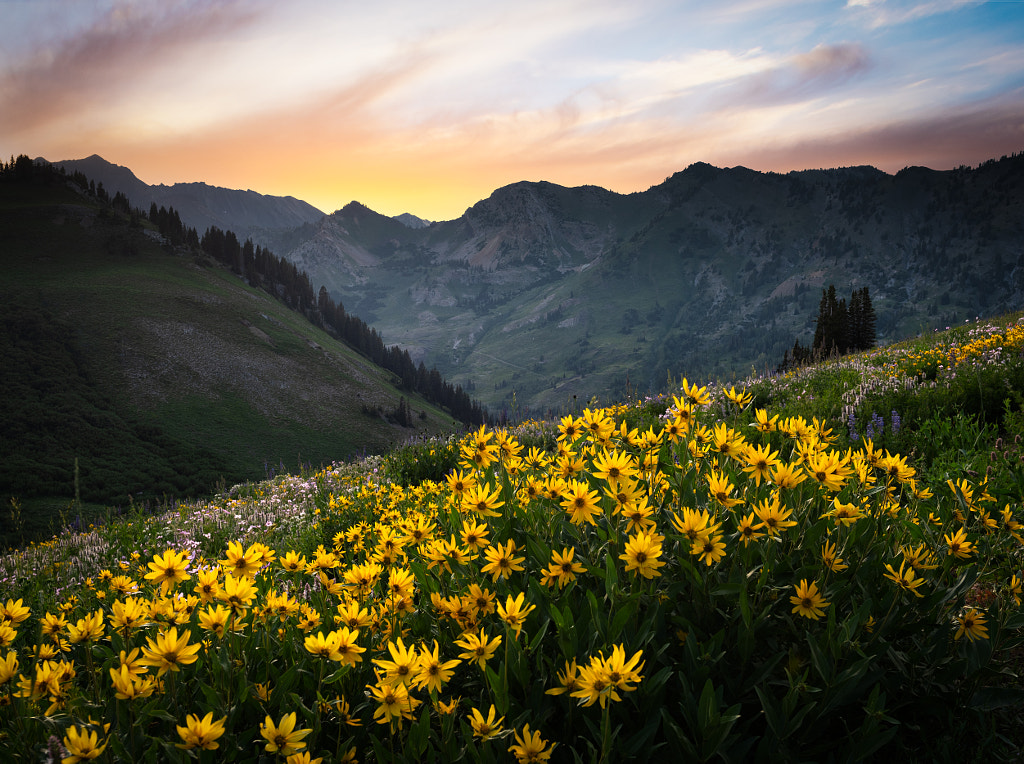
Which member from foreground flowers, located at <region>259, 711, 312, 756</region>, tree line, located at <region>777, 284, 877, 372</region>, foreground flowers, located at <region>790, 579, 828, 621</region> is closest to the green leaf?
foreground flowers, located at <region>790, 579, 828, 621</region>

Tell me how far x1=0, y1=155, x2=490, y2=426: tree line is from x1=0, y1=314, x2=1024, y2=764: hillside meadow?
159 m

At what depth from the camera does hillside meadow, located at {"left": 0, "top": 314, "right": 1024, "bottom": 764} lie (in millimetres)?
2289

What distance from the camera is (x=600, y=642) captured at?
2.59m

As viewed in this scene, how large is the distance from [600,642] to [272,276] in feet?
647

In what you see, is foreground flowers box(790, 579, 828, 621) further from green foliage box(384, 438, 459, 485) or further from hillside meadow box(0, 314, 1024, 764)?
green foliage box(384, 438, 459, 485)

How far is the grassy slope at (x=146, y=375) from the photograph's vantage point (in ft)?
279

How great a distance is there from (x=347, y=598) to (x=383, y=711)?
3.64 feet

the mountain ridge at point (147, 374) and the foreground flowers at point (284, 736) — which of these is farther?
the mountain ridge at point (147, 374)

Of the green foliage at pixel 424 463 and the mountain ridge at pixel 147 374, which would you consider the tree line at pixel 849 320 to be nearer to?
the mountain ridge at pixel 147 374

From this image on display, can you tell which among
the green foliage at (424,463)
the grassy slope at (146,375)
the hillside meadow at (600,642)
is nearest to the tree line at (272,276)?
the grassy slope at (146,375)

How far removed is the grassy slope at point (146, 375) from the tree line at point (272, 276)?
13764 millimetres

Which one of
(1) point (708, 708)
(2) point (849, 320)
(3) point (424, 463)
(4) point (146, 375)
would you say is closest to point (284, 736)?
(1) point (708, 708)

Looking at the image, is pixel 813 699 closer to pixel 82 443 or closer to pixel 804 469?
pixel 804 469

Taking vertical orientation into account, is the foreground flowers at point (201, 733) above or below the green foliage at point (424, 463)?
above
